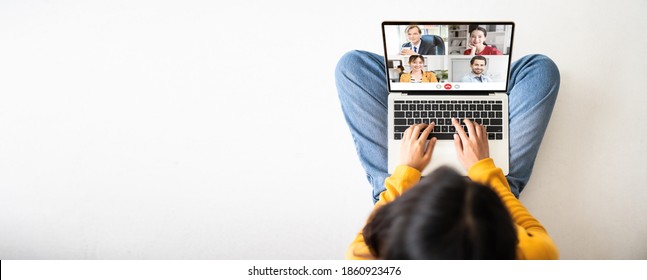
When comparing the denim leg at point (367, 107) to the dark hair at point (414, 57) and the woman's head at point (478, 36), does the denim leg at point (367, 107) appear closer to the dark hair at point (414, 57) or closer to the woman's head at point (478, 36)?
the dark hair at point (414, 57)

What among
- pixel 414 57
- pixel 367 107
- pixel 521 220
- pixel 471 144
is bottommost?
pixel 521 220

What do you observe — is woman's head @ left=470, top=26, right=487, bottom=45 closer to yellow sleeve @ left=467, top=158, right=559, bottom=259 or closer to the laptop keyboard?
the laptop keyboard

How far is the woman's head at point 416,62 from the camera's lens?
3.50 ft

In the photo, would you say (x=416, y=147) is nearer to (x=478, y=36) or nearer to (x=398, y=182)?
(x=398, y=182)

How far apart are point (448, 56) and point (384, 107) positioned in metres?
0.19

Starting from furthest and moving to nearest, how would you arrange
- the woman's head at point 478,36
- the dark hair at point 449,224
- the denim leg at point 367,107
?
the denim leg at point 367,107, the woman's head at point 478,36, the dark hair at point 449,224

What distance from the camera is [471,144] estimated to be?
3.63ft

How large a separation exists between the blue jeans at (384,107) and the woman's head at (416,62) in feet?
0.32

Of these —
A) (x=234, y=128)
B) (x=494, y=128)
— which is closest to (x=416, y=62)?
(x=494, y=128)

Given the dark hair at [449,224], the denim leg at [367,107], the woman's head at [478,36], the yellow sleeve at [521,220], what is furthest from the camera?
the denim leg at [367,107]

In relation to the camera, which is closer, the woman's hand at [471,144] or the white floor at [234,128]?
the woman's hand at [471,144]

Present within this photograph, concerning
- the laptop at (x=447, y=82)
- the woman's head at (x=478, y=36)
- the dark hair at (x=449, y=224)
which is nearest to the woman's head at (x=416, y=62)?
the laptop at (x=447, y=82)
